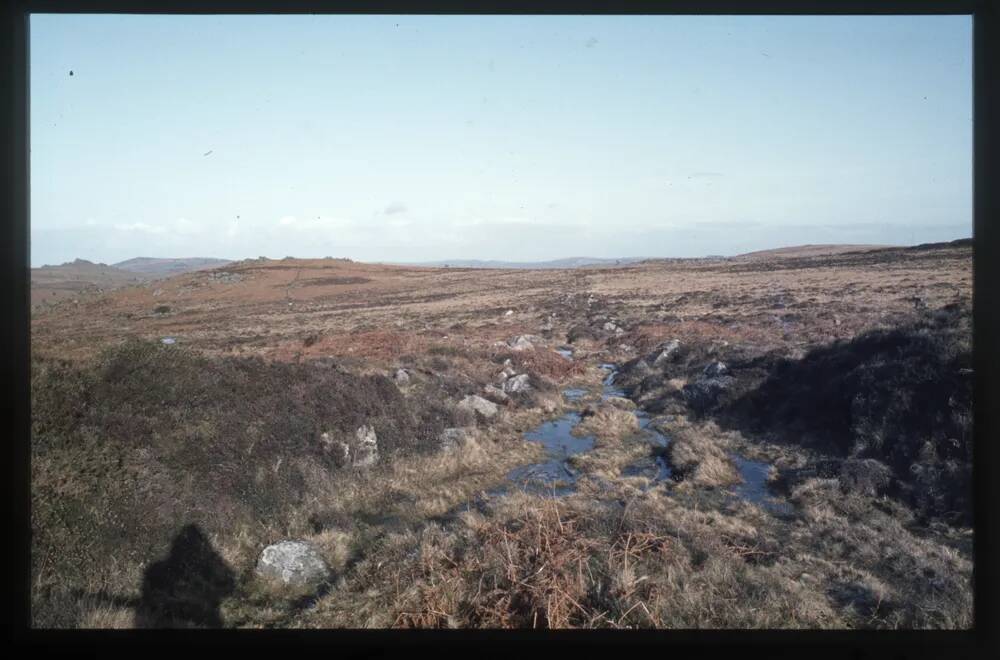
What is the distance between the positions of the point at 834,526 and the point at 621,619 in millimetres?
3022

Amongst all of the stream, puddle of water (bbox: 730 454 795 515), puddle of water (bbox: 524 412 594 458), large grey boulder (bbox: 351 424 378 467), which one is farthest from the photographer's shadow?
puddle of water (bbox: 730 454 795 515)

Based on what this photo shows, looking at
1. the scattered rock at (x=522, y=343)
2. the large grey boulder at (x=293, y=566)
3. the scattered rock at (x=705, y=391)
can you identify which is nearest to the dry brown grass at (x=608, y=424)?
the scattered rock at (x=705, y=391)

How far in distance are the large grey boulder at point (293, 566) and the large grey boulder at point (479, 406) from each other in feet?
15.0

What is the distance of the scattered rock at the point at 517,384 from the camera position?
11.0 meters

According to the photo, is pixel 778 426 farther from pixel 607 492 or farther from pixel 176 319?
pixel 176 319

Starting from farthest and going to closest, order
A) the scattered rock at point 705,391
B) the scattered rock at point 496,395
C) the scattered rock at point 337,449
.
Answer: the scattered rock at point 496,395
the scattered rock at point 705,391
the scattered rock at point 337,449

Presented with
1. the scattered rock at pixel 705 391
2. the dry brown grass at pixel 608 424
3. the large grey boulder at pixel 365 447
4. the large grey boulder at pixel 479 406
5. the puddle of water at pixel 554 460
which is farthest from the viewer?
the scattered rock at pixel 705 391

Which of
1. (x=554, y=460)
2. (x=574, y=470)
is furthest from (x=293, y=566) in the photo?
(x=554, y=460)

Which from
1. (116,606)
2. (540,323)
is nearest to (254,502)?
(116,606)

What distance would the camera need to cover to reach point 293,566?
488cm

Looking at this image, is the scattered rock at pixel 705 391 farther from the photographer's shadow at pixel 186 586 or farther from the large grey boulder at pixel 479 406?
the photographer's shadow at pixel 186 586

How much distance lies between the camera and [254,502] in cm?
570

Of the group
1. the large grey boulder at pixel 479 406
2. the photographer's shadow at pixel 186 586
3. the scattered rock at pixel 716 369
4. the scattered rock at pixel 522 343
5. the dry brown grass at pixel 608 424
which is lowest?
the photographer's shadow at pixel 186 586
